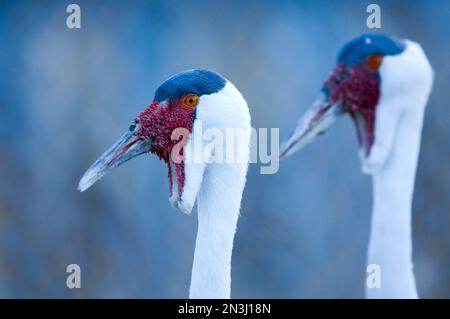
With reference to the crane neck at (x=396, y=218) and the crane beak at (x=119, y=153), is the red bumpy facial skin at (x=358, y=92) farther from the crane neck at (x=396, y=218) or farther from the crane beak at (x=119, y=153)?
the crane beak at (x=119, y=153)

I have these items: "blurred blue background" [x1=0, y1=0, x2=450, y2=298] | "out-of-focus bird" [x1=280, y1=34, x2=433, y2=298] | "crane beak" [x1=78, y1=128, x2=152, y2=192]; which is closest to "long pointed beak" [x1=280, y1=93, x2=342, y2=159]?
"out-of-focus bird" [x1=280, y1=34, x2=433, y2=298]

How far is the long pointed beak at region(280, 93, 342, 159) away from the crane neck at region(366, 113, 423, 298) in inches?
8.1

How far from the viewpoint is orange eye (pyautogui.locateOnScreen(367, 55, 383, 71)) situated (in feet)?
9.60

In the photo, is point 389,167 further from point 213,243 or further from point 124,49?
point 124,49

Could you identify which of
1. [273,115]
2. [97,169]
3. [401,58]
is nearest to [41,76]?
[273,115]

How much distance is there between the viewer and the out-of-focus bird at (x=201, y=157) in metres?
2.83

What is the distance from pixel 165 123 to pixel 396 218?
2.28 ft

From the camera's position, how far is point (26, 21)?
4.46 metres

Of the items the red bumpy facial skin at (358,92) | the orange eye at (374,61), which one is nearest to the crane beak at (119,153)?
the red bumpy facial skin at (358,92)

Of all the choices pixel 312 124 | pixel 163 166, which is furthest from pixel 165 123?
pixel 163 166

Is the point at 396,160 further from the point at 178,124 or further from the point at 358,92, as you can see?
the point at 178,124

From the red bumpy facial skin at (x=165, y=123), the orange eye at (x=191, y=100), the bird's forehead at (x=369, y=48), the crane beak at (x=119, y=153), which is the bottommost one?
the crane beak at (x=119, y=153)

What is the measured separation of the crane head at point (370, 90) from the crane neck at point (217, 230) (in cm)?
21

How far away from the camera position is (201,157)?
285 cm
